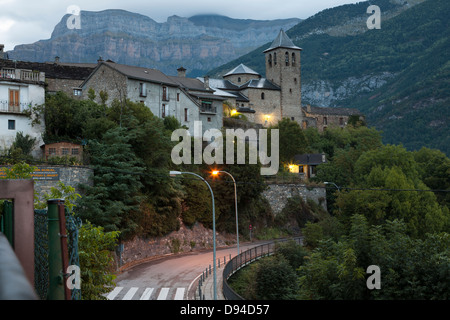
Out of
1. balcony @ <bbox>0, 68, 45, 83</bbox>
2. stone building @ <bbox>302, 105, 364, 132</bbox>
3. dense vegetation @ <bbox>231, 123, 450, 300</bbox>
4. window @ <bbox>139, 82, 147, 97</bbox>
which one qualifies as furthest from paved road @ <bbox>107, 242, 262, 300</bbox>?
stone building @ <bbox>302, 105, 364, 132</bbox>

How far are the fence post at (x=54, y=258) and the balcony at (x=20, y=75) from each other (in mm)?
41220

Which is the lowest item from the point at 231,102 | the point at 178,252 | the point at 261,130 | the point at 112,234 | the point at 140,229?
the point at 178,252

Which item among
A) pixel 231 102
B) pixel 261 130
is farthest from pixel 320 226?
pixel 231 102

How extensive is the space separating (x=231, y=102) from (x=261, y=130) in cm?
1167

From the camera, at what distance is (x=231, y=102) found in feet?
301

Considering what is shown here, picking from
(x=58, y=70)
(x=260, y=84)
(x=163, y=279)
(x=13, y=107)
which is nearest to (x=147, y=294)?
(x=163, y=279)

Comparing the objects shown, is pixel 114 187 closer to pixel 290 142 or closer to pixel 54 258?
pixel 54 258

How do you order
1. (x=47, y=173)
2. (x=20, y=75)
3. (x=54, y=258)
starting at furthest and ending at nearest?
(x=20, y=75), (x=47, y=173), (x=54, y=258)

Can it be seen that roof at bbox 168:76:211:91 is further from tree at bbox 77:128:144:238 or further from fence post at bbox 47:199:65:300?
fence post at bbox 47:199:65:300

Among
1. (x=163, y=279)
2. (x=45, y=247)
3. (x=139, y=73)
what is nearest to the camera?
→ (x=45, y=247)

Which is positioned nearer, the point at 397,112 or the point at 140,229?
the point at 140,229

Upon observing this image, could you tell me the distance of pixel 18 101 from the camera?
43625mm

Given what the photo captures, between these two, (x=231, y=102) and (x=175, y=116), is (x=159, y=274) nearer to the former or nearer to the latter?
(x=175, y=116)

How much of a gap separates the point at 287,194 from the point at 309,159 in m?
17.3
